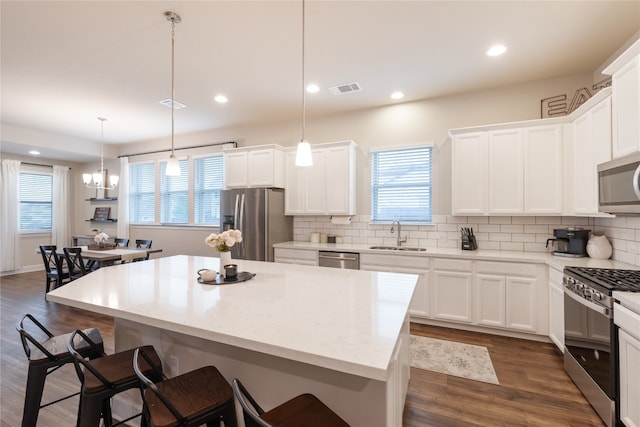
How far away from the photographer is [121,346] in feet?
6.50

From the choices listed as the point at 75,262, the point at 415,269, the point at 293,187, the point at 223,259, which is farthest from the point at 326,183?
the point at 75,262

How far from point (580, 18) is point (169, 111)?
5.14 meters

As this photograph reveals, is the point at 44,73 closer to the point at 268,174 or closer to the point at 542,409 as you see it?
the point at 268,174

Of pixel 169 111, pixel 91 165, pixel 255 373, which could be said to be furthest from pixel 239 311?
pixel 91 165

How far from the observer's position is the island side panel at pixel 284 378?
1278 mm

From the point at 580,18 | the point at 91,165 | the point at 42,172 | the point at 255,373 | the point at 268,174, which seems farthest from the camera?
the point at 91,165

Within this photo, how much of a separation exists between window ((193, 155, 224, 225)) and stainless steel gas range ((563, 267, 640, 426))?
208 inches

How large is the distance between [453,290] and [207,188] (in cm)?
474

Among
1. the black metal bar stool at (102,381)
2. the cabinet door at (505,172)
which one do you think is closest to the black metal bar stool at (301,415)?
the black metal bar stool at (102,381)

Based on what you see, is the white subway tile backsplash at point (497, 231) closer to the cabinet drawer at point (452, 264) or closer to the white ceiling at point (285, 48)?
the cabinet drawer at point (452, 264)

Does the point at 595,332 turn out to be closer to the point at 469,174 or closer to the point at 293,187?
the point at 469,174

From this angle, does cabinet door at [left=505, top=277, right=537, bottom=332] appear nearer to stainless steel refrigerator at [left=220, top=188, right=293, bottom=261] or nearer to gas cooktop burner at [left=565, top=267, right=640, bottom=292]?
gas cooktop burner at [left=565, top=267, right=640, bottom=292]

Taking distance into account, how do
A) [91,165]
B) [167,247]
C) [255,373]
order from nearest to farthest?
[255,373], [167,247], [91,165]

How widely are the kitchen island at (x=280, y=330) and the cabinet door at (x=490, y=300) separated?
161cm
